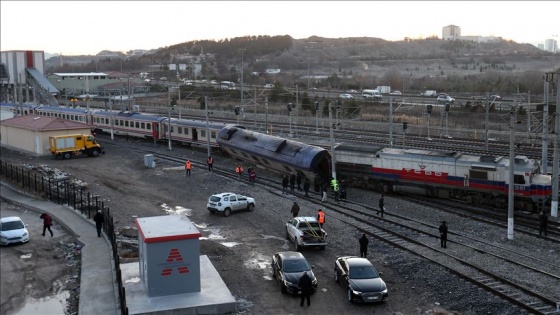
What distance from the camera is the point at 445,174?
1184 inches

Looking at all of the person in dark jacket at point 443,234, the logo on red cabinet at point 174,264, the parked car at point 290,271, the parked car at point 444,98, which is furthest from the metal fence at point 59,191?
the parked car at point 444,98

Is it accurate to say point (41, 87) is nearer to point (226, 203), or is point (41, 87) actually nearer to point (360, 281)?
point (226, 203)

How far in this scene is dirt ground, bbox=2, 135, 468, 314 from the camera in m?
17.0

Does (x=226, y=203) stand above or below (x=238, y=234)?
above

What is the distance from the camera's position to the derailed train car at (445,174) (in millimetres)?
27609

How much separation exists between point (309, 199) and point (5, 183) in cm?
1929

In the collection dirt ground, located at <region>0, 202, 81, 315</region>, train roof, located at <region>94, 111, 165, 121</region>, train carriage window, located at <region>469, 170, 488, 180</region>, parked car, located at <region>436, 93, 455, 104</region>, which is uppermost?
parked car, located at <region>436, 93, 455, 104</region>

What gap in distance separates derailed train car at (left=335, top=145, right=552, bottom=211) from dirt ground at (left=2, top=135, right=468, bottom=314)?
5.11 m

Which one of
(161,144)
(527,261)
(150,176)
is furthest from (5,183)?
(527,261)

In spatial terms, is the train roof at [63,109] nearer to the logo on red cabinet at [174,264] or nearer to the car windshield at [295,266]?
the logo on red cabinet at [174,264]

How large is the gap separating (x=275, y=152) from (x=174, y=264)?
19.8 m

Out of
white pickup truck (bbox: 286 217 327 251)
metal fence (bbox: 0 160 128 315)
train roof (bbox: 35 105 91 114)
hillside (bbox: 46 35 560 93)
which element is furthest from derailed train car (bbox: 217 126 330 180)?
hillside (bbox: 46 35 560 93)

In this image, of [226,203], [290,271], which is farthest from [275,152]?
[290,271]

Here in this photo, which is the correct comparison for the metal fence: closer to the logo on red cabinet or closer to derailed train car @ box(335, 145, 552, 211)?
the logo on red cabinet
